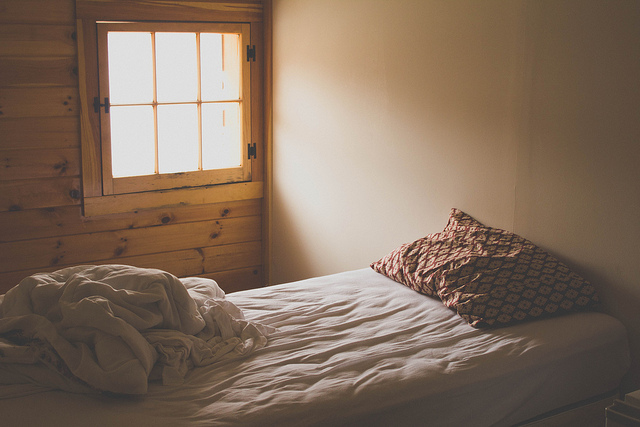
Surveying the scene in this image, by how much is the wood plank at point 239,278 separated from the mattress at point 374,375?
1.58 meters

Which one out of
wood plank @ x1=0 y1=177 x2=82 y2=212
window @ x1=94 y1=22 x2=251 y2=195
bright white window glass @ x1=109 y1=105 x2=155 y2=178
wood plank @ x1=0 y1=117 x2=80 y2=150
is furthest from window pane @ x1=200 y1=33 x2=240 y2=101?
wood plank @ x1=0 y1=177 x2=82 y2=212

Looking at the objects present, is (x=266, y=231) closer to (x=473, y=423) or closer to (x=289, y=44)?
(x=289, y=44)

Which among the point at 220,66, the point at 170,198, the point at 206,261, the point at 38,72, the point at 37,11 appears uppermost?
the point at 37,11

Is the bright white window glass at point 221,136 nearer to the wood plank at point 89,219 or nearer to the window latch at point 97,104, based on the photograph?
the wood plank at point 89,219

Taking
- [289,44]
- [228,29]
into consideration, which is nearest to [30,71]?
[228,29]

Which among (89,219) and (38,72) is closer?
(38,72)

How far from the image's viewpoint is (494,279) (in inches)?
89.1

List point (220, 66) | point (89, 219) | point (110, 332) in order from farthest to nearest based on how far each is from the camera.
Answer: point (220, 66) < point (89, 219) < point (110, 332)

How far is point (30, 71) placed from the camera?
10.6ft

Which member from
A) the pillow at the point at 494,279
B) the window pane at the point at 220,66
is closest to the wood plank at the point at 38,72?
the window pane at the point at 220,66

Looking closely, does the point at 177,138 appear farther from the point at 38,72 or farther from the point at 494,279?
the point at 494,279

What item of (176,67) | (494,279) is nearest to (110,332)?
(494,279)

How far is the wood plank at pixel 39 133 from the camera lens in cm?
323

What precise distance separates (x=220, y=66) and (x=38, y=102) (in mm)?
1079
